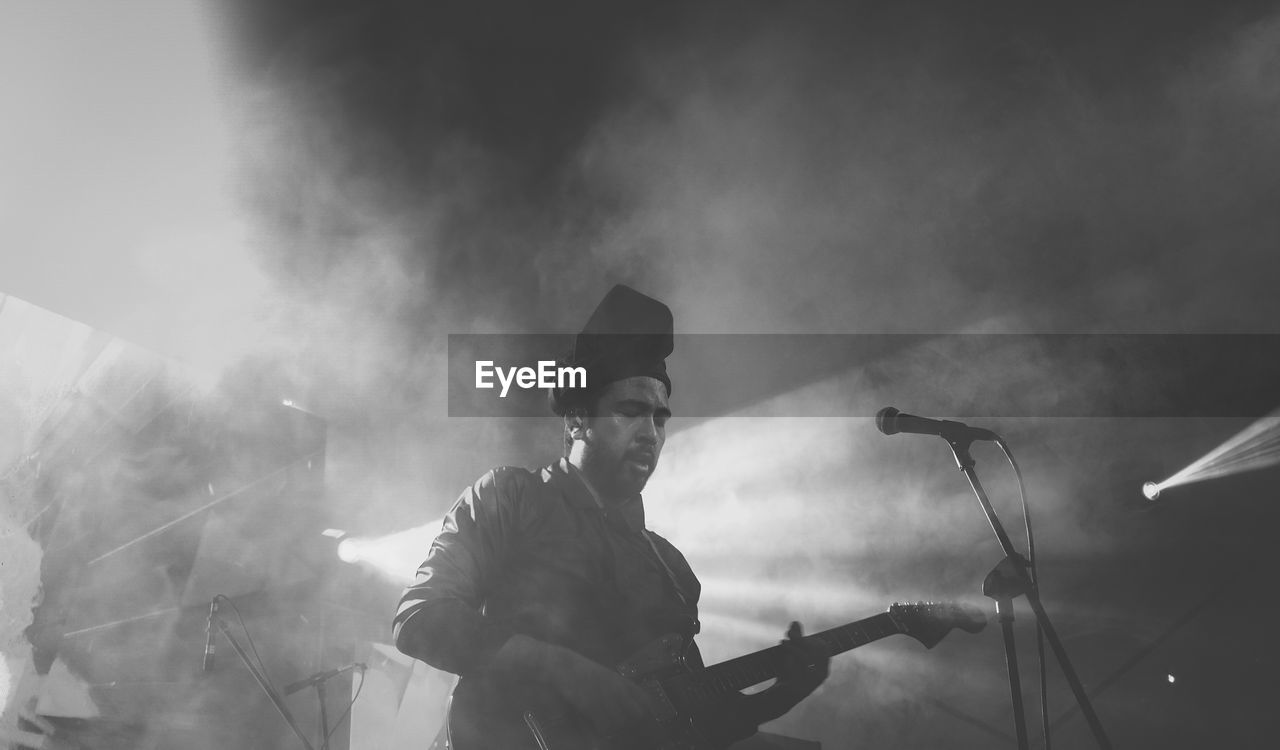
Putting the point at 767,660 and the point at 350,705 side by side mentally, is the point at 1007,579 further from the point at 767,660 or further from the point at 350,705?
the point at 350,705

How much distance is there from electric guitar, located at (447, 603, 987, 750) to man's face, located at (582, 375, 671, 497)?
60 centimetres

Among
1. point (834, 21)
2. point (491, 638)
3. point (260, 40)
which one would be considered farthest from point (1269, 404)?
point (260, 40)

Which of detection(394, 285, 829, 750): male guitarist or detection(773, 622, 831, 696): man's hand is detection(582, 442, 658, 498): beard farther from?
detection(773, 622, 831, 696): man's hand

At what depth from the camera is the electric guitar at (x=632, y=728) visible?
181cm

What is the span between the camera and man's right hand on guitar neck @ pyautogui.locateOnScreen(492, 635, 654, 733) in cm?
→ 181

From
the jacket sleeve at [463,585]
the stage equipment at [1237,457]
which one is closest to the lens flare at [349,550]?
the jacket sleeve at [463,585]

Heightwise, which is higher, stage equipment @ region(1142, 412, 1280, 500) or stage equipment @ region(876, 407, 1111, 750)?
stage equipment @ region(1142, 412, 1280, 500)

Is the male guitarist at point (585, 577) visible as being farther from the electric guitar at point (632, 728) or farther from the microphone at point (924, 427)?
the microphone at point (924, 427)

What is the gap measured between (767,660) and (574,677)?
2.42ft

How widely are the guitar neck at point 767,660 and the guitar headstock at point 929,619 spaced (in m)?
0.04

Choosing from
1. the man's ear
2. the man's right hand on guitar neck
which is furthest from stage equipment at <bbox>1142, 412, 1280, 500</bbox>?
the man's right hand on guitar neck

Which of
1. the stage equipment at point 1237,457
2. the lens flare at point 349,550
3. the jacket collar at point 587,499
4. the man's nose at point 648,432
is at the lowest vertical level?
the jacket collar at point 587,499

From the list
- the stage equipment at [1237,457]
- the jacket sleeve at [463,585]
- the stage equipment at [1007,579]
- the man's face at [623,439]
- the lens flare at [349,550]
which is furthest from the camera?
the lens flare at [349,550]

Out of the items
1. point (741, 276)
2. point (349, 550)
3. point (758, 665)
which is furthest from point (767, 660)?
point (349, 550)
